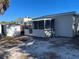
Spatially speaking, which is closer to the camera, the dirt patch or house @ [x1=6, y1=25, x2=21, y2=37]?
the dirt patch

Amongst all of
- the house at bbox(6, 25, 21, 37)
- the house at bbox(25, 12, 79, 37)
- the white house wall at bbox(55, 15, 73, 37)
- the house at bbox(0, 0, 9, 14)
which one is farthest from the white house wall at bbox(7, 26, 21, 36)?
the house at bbox(0, 0, 9, 14)

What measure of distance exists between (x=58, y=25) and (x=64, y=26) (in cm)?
146

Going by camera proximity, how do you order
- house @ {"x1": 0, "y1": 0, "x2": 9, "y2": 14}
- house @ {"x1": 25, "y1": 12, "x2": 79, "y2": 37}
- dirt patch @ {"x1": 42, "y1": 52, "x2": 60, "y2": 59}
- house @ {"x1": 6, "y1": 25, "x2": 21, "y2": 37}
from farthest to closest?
Answer: house @ {"x1": 6, "y1": 25, "x2": 21, "y2": 37} → house @ {"x1": 25, "y1": 12, "x2": 79, "y2": 37} → house @ {"x1": 0, "y1": 0, "x2": 9, "y2": 14} → dirt patch @ {"x1": 42, "y1": 52, "x2": 60, "y2": 59}

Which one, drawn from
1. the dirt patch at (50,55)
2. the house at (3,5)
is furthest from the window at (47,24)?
the dirt patch at (50,55)

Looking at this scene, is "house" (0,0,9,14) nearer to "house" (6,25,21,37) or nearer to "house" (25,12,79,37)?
"house" (25,12,79,37)

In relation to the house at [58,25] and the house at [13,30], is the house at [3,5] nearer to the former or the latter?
the house at [58,25]

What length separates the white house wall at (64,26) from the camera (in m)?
23.2

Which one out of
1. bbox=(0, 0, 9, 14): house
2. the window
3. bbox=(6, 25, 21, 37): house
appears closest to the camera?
bbox=(0, 0, 9, 14): house

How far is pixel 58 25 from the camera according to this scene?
83.6 feet

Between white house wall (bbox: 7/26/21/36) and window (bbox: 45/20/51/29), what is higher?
window (bbox: 45/20/51/29)

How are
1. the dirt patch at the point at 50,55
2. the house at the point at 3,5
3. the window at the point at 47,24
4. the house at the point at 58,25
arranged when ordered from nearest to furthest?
1. the dirt patch at the point at 50,55
2. the house at the point at 3,5
3. the house at the point at 58,25
4. the window at the point at 47,24

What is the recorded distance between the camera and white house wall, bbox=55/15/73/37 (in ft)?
76.2

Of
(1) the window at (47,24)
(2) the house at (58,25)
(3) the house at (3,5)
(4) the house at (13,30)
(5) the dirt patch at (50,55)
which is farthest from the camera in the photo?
(4) the house at (13,30)

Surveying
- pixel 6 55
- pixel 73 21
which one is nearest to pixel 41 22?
pixel 73 21
